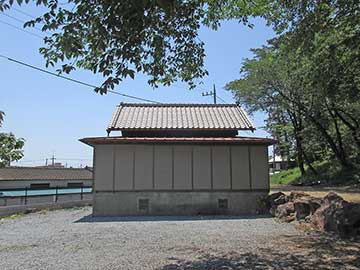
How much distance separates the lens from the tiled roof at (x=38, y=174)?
104ft

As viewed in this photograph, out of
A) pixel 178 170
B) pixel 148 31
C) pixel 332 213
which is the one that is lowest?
pixel 332 213

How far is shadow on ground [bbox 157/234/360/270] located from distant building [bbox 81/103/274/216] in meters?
5.58

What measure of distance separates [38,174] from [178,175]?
26.2m

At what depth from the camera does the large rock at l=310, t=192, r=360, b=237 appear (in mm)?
7254

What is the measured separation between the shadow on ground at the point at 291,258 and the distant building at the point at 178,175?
5.58m

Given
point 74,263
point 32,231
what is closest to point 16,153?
point 74,263

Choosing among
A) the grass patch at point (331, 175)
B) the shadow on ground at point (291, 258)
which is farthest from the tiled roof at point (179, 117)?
the grass patch at point (331, 175)

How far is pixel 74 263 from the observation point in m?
5.66

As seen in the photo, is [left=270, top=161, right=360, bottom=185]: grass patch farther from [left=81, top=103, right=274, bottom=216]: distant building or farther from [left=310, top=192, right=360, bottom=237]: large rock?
[left=310, top=192, right=360, bottom=237]: large rock

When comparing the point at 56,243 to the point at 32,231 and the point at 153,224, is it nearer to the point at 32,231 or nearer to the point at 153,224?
the point at 32,231

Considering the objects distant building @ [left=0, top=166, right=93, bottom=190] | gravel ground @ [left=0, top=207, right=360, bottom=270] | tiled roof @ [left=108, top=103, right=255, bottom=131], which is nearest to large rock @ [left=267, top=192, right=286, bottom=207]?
gravel ground @ [left=0, top=207, right=360, bottom=270]

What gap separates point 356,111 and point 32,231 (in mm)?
19662

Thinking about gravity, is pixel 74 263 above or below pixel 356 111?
below

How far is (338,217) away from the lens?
7.65 m
